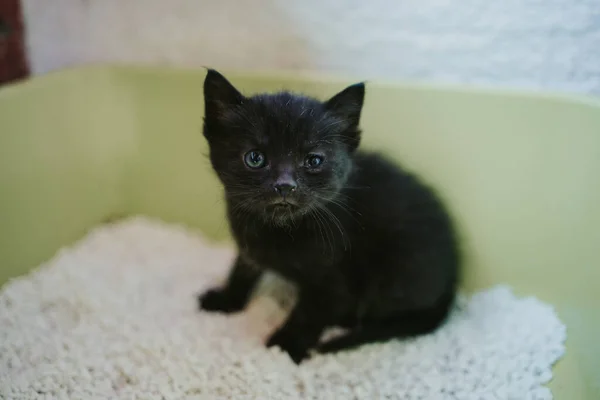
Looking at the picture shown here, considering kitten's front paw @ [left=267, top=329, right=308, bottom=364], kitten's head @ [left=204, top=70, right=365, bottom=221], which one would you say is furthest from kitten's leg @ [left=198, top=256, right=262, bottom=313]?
kitten's head @ [left=204, top=70, right=365, bottom=221]

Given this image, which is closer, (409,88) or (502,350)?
(502,350)

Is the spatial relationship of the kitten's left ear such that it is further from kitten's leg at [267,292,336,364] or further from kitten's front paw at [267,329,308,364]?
kitten's front paw at [267,329,308,364]

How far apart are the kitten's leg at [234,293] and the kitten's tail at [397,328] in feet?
0.93

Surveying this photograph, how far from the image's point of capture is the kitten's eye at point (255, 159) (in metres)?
1.05

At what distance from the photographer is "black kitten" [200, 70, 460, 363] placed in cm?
104

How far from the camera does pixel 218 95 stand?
42.3 inches

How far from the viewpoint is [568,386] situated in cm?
108

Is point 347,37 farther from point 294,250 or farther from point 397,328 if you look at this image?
point 397,328

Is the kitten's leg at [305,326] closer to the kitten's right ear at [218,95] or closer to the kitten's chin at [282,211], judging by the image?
the kitten's chin at [282,211]

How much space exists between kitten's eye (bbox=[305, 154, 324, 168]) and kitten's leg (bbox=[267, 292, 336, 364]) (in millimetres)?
334

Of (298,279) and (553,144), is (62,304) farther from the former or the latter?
(553,144)

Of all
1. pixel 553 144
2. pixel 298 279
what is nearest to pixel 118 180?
pixel 298 279

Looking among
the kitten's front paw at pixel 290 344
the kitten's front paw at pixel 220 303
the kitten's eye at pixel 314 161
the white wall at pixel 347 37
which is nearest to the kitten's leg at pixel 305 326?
the kitten's front paw at pixel 290 344

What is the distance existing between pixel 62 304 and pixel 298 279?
64 centimetres
